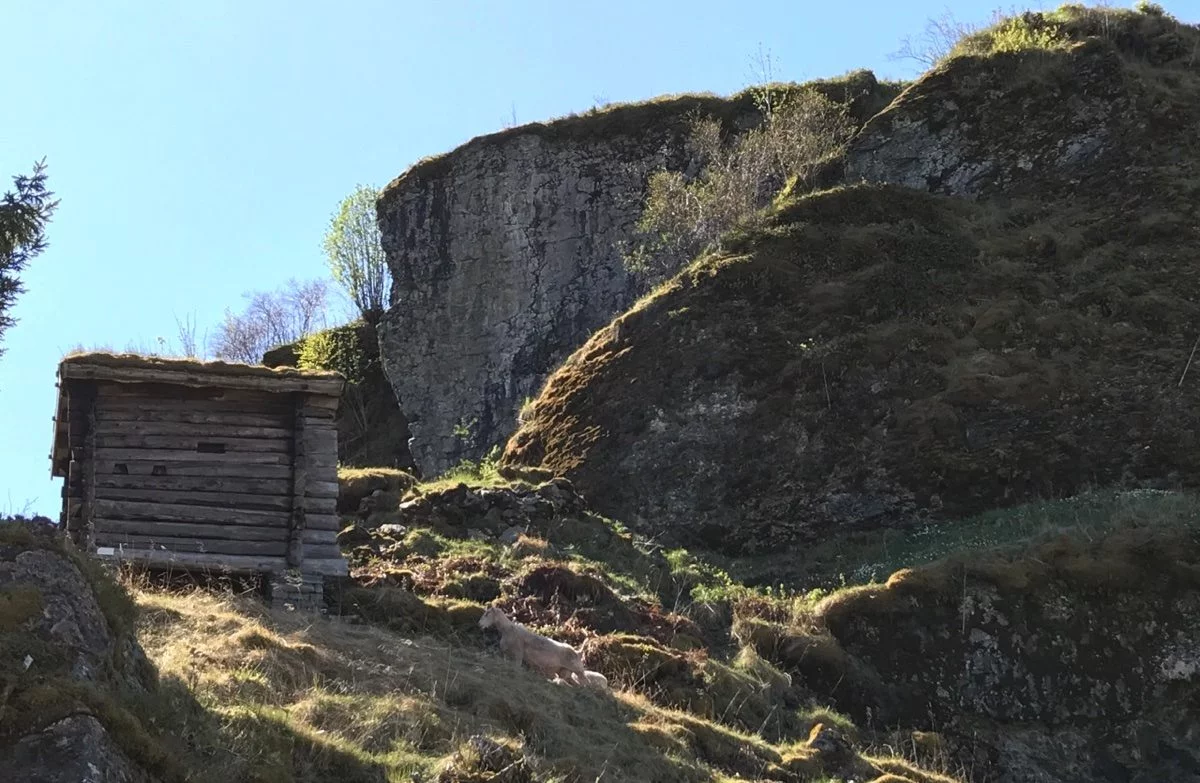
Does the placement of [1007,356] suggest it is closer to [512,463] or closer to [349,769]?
[512,463]

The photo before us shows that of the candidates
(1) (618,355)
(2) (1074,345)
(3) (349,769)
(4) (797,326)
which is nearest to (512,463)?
(1) (618,355)

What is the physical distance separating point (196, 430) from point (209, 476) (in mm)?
603

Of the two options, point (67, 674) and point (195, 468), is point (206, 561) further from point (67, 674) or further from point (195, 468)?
point (67, 674)

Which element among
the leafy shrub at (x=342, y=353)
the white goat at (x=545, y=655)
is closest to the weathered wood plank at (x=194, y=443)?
the white goat at (x=545, y=655)

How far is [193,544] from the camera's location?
44.3ft

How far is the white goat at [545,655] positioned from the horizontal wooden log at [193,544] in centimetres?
344

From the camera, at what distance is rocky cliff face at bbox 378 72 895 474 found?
109 ft

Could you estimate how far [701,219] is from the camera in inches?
1091

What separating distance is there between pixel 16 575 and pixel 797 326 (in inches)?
685

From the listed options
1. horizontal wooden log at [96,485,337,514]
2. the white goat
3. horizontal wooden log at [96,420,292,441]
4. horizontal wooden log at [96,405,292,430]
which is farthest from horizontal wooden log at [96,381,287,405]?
the white goat

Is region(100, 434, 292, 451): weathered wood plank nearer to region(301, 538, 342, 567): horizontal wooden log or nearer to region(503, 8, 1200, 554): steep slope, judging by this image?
region(301, 538, 342, 567): horizontal wooden log

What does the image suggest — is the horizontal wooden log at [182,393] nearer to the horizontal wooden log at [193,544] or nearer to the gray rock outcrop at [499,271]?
the horizontal wooden log at [193,544]

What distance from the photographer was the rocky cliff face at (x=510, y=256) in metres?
33.4

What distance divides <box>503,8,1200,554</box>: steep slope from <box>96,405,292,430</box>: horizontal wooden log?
7139 millimetres
